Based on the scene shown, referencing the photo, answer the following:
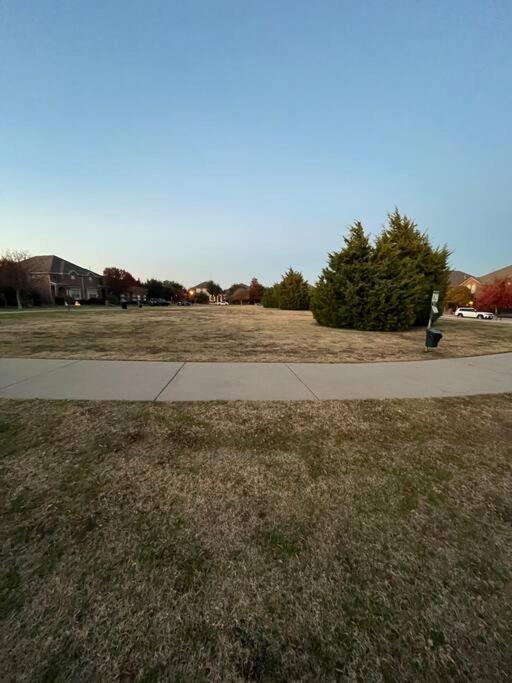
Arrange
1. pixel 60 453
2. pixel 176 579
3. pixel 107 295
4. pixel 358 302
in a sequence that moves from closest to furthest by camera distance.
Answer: pixel 176 579, pixel 60 453, pixel 358 302, pixel 107 295

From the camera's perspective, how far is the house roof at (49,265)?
47.7m

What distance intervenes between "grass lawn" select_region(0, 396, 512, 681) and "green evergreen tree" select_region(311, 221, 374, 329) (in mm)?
12197

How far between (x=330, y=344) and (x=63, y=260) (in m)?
58.2

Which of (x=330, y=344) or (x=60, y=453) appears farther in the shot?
(x=330, y=344)

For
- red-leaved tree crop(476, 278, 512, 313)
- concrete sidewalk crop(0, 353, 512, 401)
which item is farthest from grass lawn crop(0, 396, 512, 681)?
red-leaved tree crop(476, 278, 512, 313)

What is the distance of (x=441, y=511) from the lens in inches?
94.7

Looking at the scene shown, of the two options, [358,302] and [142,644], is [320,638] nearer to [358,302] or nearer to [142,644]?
[142,644]

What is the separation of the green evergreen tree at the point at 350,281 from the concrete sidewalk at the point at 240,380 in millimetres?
8265

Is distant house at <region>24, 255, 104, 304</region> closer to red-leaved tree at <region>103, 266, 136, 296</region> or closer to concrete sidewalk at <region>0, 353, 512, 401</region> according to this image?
red-leaved tree at <region>103, 266, 136, 296</region>

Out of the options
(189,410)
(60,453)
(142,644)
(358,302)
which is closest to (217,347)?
(189,410)

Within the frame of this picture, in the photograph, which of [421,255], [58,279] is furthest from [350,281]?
[58,279]

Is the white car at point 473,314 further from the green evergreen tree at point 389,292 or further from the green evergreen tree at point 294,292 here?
the green evergreen tree at point 389,292

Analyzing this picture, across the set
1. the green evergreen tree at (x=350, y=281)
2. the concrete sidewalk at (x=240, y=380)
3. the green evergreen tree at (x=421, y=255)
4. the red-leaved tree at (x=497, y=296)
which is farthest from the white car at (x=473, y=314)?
the concrete sidewalk at (x=240, y=380)

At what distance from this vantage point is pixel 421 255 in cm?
1725
